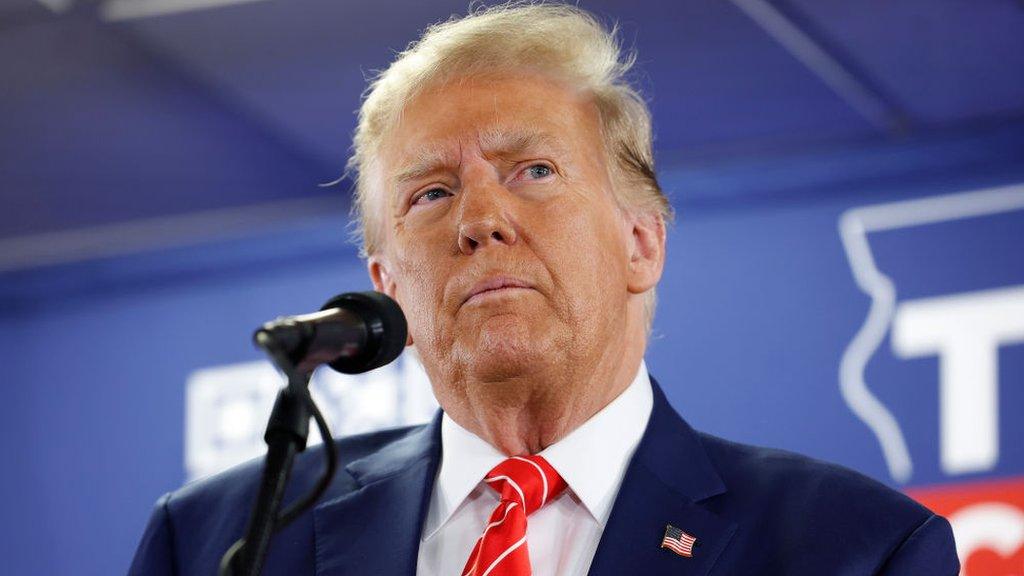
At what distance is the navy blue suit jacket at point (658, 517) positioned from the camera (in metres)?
1.94

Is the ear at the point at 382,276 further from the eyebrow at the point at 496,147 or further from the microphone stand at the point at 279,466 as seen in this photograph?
the microphone stand at the point at 279,466

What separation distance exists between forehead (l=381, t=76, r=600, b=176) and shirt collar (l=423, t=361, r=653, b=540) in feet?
1.23

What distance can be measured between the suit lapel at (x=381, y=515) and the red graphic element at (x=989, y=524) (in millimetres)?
1185

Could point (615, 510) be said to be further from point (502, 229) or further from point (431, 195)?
point (431, 195)

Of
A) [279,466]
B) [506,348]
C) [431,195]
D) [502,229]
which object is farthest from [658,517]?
[279,466]

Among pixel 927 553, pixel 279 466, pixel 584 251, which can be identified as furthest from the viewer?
pixel 584 251

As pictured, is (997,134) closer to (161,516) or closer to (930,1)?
(930,1)

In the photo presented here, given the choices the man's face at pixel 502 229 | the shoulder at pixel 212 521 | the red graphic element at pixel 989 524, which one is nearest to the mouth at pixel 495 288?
the man's face at pixel 502 229

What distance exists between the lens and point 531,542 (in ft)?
6.72

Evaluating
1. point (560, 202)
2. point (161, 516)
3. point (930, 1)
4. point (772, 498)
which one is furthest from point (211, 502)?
point (930, 1)

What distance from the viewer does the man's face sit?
2070 millimetres

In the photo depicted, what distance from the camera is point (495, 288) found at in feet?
6.77

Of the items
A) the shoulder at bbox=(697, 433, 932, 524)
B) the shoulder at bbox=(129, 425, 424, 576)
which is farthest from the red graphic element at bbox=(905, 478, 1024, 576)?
the shoulder at bbox=(129, 425, 424, 576)

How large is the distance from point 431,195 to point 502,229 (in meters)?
0.18
